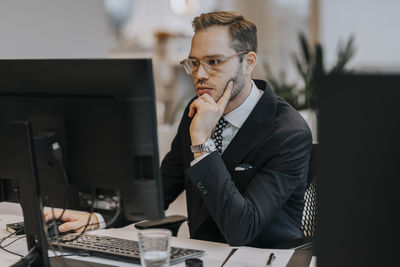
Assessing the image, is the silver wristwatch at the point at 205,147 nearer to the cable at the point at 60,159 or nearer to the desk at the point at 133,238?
the desk at the point at 133,238

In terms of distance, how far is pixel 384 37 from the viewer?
5004 millimetres

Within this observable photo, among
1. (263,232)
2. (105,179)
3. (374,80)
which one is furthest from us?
(263,232)

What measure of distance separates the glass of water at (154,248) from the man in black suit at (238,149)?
0.27m

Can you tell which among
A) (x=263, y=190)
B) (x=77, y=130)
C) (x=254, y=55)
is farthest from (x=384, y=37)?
(x=77, y=130)

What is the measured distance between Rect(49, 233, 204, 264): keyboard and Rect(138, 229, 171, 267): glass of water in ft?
0.33

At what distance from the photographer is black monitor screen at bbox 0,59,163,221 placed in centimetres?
114

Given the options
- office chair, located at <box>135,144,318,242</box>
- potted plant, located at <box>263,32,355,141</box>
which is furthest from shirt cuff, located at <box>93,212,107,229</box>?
potted plant, located at <box>263,32,355,141</box>

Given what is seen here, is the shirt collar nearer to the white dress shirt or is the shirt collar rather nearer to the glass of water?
the white dress shirt

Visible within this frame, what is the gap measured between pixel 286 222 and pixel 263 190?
20 centimetres

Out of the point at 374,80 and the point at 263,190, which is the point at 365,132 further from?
the point at 263,190

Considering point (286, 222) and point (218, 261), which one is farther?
point (286, 222)

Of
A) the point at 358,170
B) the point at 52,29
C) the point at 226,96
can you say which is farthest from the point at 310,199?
the point at 52,29

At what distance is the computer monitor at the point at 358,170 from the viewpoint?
69cm

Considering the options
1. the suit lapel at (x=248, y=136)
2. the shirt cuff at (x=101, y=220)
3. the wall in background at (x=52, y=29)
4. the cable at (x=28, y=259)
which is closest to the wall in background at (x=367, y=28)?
the wall in background at (x=52, y=29)
